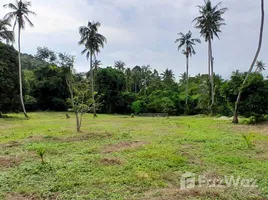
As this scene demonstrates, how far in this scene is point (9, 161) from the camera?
7.73 m

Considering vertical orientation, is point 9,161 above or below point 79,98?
below

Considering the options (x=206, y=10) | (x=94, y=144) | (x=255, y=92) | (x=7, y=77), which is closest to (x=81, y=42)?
(x=7, y=77)

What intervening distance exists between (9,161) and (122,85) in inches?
1498

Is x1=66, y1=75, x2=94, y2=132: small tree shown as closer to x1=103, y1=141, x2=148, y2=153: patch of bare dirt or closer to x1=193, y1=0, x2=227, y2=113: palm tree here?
x1=103, y1=141, x2=148, y2=153: patch of bare dirt

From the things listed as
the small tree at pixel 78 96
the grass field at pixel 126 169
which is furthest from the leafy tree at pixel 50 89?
the grass field at pixel 126 169

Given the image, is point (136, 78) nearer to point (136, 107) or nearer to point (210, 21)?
point (136, 107)

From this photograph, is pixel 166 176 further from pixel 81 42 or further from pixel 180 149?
pixel 81 42

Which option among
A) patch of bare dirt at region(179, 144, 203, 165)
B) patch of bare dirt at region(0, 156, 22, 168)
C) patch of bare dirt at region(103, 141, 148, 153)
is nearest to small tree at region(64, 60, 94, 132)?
patch of bare dirt at region(103, 141, 148, 153)

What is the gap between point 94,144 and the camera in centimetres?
1049

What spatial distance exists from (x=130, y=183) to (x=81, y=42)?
27.3 m

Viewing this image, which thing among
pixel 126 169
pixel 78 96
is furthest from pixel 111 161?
pixel 78 96

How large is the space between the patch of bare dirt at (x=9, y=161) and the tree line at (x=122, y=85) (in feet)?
22.3

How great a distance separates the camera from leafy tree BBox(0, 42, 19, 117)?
27.0 meters

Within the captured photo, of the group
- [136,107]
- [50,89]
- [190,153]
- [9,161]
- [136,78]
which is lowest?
[9,161]
